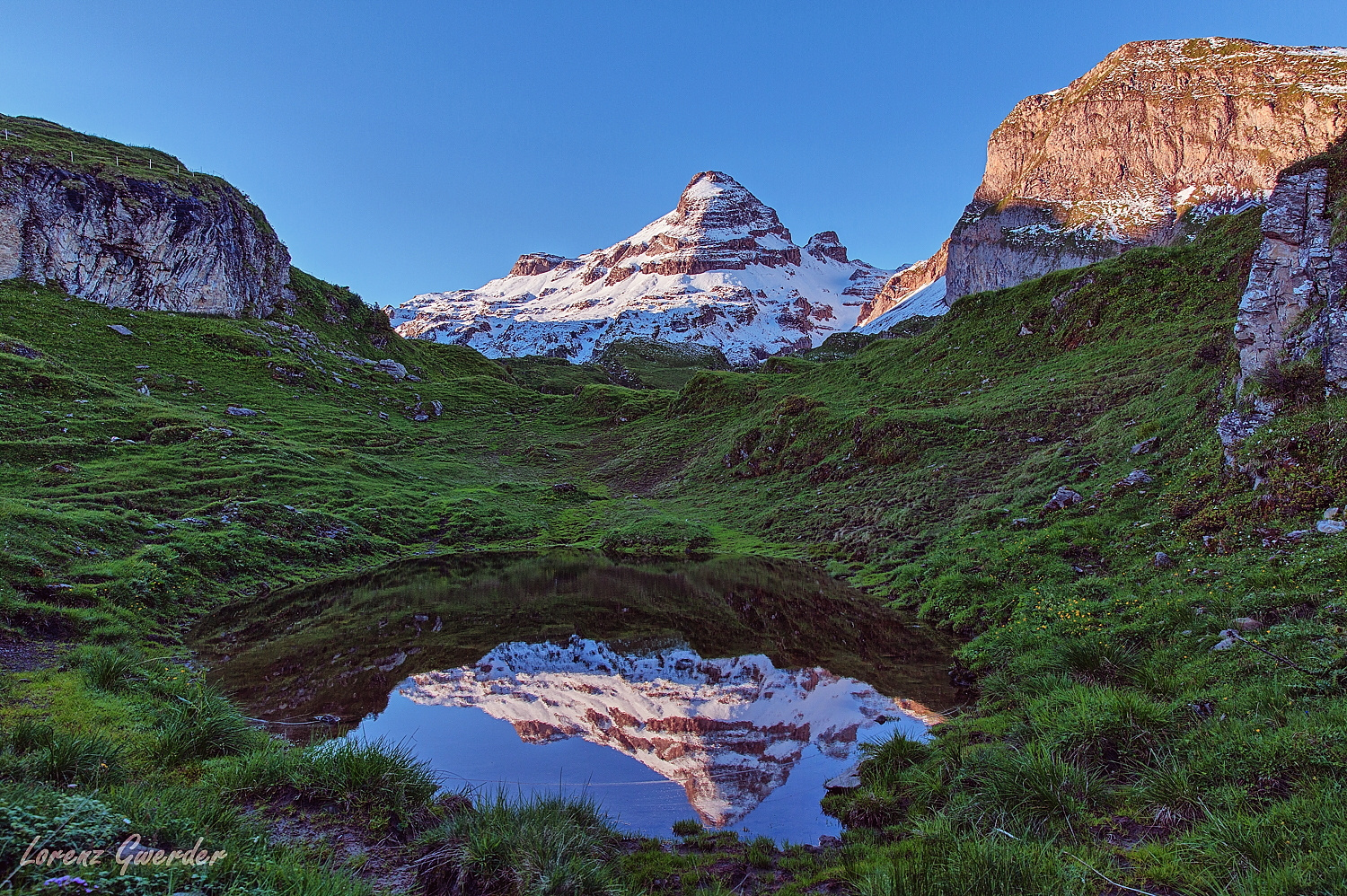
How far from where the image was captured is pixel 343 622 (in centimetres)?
1895

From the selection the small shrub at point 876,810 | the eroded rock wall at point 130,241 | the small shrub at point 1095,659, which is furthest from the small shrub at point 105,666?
the eroded rock wall at point 130,241

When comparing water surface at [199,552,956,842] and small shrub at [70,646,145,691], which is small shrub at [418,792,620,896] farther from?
small shrub at [70,646,145,691]

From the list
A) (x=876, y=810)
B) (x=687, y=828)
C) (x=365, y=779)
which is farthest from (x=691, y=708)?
(x=365, y=779)

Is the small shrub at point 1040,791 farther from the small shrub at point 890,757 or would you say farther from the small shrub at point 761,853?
the small shrub at point 761,853

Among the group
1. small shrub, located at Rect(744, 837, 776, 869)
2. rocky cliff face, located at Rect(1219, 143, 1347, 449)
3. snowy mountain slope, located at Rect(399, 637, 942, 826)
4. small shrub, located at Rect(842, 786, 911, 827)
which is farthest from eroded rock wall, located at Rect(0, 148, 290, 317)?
rocky cliff face, located at Rect(1219, 143, 1347, 449)

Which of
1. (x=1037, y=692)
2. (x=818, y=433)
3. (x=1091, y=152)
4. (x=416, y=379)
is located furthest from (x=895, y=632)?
(x=1091, y=152)

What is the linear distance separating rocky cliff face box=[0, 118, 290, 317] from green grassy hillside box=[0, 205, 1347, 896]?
483cm

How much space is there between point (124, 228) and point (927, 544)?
262 ft

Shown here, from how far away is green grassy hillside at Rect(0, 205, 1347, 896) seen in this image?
605 cm

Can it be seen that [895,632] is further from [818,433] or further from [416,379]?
[416,379]

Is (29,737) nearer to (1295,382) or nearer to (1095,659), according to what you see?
(1095,659)

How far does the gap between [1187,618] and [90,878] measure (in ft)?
46.9

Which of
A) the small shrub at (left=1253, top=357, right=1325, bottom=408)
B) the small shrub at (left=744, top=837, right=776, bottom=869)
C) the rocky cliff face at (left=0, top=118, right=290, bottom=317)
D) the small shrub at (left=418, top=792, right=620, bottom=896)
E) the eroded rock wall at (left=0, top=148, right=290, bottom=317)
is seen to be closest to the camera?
the small shrub at (left=418, top=792, right=620, bottom=896)

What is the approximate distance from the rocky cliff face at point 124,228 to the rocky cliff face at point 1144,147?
134970mm
